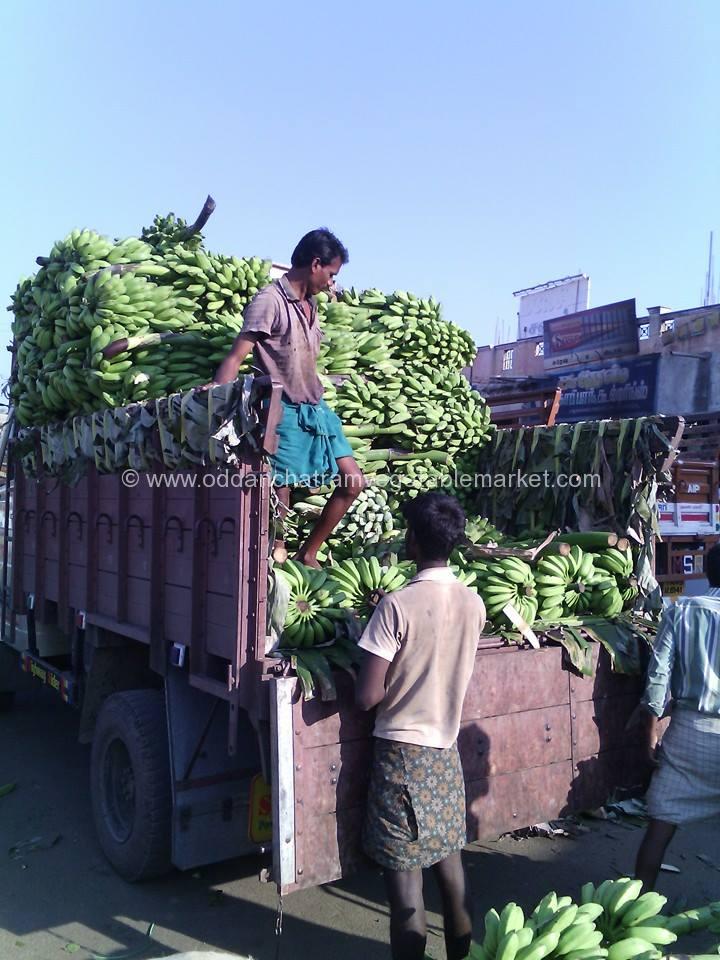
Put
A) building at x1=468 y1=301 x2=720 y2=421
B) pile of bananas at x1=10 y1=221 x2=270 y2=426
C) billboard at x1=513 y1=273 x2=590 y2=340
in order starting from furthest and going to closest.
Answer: billboard at x1=513 y1=273 x2=590 y2=340 → building at x1=468 y1=301 x2=720 y2=421 → pile of bananas at x1=10 y1=221 x2=270 y2=426

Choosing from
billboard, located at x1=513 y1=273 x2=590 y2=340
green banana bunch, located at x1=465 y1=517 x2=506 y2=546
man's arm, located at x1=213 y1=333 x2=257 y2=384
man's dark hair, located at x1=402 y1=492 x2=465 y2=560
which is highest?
billboard, located at x1=513 y1=273 x2=590 y2=340

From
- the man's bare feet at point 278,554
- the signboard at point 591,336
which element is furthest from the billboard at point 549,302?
the man's bare feet at point 278,554

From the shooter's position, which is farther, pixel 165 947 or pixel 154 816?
pixel 154 816

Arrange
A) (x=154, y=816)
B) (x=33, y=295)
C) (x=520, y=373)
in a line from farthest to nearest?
(x=520, y=373)
(x=33, y=295)
(x=154, y=816)

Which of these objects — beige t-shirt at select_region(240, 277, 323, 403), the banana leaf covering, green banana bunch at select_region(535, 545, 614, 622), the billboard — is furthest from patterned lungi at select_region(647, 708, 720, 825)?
the billboard

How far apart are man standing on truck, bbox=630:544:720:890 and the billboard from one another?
23038mm

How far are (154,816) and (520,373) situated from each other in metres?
22.3

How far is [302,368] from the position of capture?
4.18m

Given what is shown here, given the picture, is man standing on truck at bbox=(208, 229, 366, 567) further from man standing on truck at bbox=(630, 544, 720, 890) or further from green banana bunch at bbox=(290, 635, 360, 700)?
man standing on truck at bbox=(630, 544, 720, 890)

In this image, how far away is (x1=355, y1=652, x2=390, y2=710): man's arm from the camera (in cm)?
283

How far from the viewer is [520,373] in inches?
974

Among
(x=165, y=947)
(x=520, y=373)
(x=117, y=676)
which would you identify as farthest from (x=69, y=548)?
(x=520, y=373)

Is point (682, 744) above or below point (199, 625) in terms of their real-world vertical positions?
below

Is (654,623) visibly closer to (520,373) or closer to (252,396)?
(252,396)
